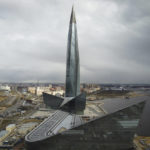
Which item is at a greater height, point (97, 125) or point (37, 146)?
point (97, 125)

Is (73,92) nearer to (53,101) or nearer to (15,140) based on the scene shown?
(53,101)

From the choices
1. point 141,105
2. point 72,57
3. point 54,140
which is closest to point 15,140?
point 54,140

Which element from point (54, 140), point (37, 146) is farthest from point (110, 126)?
point (37, 146)

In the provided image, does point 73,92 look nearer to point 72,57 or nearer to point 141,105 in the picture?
point 72,57

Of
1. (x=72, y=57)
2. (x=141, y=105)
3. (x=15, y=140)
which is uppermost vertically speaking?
(x=72, y=57)

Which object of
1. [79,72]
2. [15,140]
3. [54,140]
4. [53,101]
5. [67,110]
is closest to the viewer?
[54,140]

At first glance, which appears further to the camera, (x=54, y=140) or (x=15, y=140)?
(x=15, y=140)

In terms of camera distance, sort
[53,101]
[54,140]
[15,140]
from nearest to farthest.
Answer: [54,140], [15,140], [53,101]
